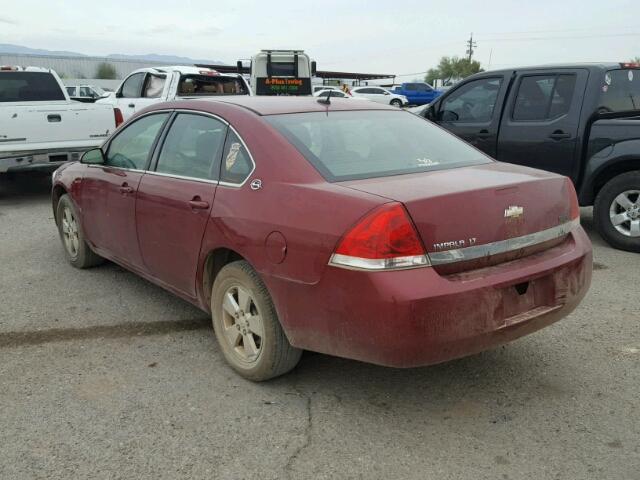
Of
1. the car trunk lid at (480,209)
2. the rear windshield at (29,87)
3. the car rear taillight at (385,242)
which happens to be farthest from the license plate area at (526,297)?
the rear windshield at (29,87)

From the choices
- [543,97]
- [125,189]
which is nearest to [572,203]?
[125,189]

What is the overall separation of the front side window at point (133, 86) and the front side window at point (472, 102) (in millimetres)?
6572

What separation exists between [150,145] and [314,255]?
2.00 meters

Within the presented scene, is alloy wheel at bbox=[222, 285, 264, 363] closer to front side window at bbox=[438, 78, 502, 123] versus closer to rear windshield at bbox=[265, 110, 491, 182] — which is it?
rear windshield at bbox=[265, 110, 491, 182]

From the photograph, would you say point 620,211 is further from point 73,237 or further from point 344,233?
point 73,237

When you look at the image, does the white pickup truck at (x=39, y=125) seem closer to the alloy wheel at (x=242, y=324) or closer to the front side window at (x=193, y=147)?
the front side window at (x=193, y=147)

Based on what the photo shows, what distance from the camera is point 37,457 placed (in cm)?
271

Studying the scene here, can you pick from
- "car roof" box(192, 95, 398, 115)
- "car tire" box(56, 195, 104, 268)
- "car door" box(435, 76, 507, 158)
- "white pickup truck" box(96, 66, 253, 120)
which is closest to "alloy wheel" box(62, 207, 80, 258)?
A: "car tire" box(56, 195, 104, 268)

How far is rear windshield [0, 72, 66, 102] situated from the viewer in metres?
9.27

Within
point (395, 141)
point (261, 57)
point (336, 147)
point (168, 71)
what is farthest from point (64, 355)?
point (261, 57)

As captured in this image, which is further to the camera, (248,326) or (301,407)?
(248,326)

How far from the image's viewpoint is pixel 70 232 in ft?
18.0

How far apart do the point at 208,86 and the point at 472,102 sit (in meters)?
5.78

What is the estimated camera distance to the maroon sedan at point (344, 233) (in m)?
2.65
